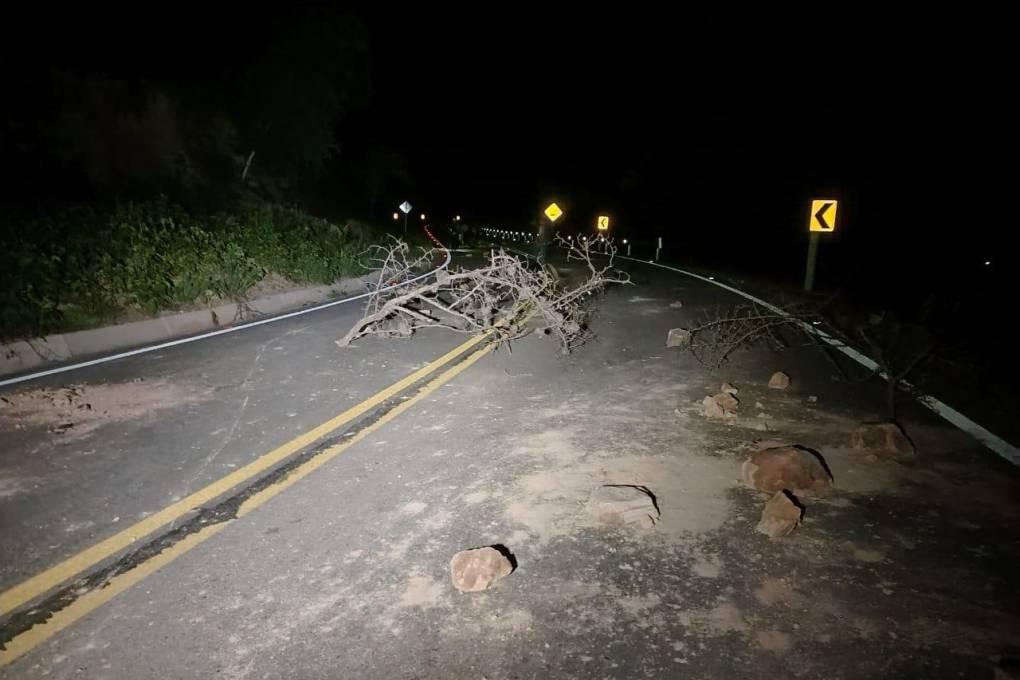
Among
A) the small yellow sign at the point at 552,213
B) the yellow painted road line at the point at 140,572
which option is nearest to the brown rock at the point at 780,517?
the yellow painted road line at the point at 140,572

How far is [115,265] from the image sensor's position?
1017 centimetres

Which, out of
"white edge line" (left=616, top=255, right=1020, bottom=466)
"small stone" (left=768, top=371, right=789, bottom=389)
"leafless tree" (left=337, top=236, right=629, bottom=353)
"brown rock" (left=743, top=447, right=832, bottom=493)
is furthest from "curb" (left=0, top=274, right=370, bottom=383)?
"white edge line" (left=616, top=255, right=1020, bottom=466)

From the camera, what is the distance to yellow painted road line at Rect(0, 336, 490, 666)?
8.81 feet

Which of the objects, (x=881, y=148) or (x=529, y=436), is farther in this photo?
(x=881, y=148)

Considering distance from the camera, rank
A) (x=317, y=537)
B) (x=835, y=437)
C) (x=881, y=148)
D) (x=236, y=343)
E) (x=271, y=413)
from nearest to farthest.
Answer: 1. (x=317, y=537)
2. (x=835, y=437)
3. (x=271, y=413)
4. (x=236, y=343)
5. (x=881, y=148)

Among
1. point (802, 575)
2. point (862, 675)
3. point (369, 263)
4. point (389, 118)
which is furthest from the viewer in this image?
point (389, 118)

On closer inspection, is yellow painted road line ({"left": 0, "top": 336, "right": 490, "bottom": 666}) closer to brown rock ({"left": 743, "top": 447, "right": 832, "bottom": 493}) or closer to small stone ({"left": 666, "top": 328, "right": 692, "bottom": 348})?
brown rock ({"left": 743, "top": 447, "right": 832, "bottom": 493})

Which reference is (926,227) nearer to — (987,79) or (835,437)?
(987,79)

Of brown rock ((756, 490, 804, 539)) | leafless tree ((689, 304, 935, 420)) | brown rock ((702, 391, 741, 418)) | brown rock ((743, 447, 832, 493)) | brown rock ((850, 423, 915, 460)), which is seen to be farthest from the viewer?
leafless tree ((689, 304, 935, 420))

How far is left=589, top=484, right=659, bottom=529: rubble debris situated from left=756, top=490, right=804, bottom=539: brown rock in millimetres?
609

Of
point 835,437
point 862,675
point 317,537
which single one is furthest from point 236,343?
point 862,675

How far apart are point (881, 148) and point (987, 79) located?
26.5 feet

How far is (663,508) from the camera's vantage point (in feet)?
12.6

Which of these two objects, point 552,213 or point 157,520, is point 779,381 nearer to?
point 157,520
